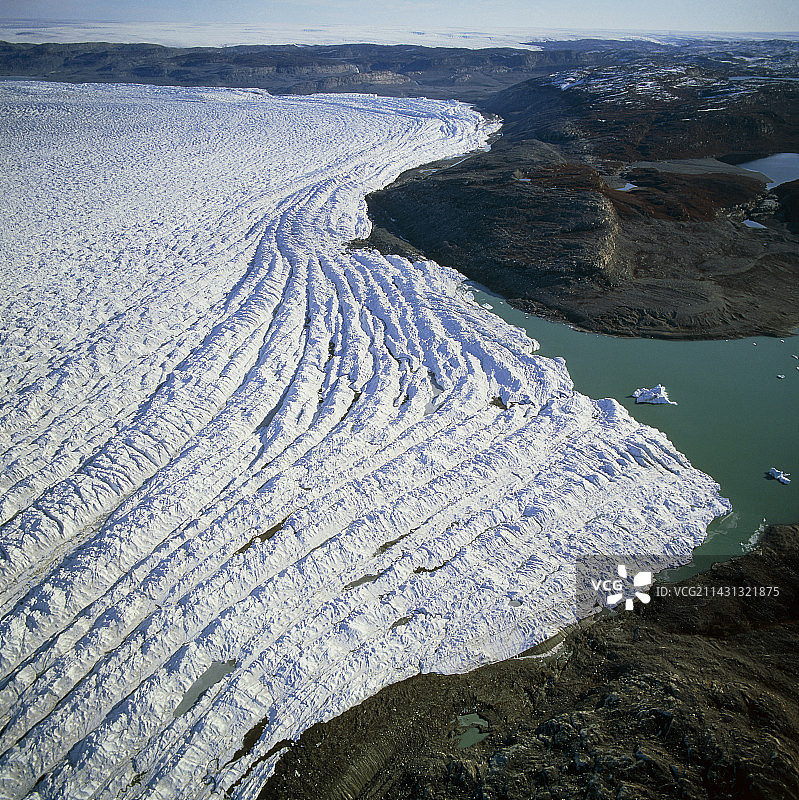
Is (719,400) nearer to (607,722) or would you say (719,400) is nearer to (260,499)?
(607,722)

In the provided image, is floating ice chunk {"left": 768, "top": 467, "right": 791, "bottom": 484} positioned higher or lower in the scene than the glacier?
lower

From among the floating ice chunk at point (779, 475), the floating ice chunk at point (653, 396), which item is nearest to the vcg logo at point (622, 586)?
the floating ice chunk at point (779, 475)

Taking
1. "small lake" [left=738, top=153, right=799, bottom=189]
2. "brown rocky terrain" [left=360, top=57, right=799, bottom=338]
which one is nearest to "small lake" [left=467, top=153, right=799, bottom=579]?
"brown rocky terrain" [left=360, top=57, right=799, bottom=338]

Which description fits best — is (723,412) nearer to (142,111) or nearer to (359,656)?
(359,656)

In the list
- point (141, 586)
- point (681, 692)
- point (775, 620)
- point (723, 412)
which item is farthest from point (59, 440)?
point (723, 412)

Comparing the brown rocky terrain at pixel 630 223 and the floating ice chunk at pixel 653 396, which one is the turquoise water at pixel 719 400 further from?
the brown rocky terrain at pixel 630 223

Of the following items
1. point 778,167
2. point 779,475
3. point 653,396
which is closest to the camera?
point 779,475

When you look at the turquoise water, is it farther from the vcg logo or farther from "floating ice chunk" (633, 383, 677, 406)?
the vcg logo

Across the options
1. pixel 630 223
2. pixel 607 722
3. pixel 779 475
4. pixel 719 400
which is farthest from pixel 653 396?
pixel 630 223
